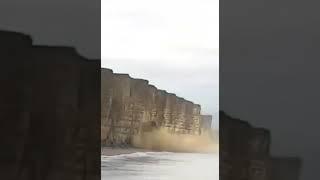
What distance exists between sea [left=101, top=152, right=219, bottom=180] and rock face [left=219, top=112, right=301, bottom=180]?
0.05 meters

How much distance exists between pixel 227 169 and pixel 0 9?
3.47ft

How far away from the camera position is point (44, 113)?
3.52 metres

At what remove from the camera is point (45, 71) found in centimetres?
354

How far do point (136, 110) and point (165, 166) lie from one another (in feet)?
0.79

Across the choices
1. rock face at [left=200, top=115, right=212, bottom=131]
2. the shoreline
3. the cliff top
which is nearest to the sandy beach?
the shoreline

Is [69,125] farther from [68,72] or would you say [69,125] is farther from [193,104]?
[193,104]

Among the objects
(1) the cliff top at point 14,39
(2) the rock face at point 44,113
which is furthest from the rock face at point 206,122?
(1) the cliff top at point 14,39

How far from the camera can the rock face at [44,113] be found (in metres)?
3.51

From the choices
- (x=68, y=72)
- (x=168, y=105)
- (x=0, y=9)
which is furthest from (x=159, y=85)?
(x=0, y=9)

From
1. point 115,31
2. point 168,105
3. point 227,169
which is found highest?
point 115,31

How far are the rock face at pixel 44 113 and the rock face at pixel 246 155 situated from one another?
49 centimetres

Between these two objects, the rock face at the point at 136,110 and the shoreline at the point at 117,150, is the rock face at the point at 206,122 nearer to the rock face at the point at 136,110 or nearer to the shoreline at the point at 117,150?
the rock face at the point at 136,110

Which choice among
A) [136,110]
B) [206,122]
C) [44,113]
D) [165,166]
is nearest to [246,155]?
[206,122]

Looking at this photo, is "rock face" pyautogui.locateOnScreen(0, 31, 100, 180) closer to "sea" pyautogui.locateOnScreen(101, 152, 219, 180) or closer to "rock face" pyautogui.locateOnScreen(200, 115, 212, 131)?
"sea" pyautogui.locateOnScreen(101, 152, 219, 180)
